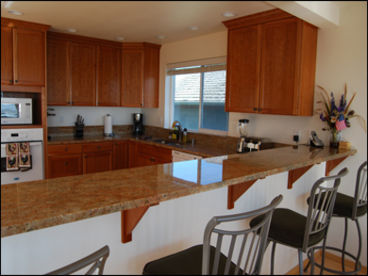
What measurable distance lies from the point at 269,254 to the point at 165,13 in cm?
244

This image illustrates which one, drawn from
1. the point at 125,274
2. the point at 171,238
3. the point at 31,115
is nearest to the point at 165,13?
the point at 31,115

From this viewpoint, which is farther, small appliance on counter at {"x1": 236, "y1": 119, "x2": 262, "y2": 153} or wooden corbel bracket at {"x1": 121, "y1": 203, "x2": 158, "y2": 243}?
small appliance on counter at {"x1": 236, "y1": 119, "x2": 262, "y2": 153}

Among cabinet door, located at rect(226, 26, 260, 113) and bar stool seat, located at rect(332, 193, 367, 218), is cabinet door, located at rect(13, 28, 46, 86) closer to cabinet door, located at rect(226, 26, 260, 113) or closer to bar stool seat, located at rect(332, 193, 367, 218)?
cabinet door, located at rect(226, 26, 260, 113)

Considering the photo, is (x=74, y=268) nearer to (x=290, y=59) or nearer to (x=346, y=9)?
(x=290, y=59)

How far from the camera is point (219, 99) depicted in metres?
4.04

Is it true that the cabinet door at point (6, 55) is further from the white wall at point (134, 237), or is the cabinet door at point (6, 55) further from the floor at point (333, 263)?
the floor at point (333, 263)

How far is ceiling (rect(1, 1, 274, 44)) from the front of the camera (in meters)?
2.83

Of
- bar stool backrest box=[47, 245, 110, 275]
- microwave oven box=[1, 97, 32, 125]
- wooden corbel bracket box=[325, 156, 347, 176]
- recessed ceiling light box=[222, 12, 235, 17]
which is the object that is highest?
recessed ceiling light box=[222, 12, 235, 17]

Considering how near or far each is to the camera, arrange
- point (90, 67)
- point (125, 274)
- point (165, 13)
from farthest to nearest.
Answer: point (90, 67) → point (165, 13) → point (125, 274)

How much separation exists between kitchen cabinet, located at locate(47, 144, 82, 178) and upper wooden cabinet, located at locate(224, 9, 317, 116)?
7.27 feet

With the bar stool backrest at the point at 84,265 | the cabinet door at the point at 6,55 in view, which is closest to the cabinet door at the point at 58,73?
the cabinet door at the point at 6,55

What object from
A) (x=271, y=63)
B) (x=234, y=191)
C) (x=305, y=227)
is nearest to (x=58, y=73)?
(x=271, y=63)

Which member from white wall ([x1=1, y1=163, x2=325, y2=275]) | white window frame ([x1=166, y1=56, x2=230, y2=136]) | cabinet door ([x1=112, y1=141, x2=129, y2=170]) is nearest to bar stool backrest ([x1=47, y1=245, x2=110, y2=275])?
white wall ([x1=1, y1=163, x2=325, y2=275])

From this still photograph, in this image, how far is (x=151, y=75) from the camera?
4789 millimetres
